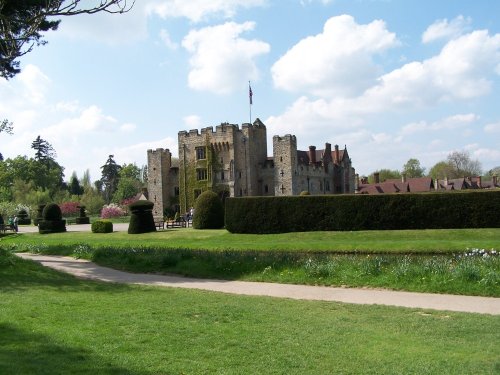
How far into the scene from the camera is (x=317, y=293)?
1101 cm

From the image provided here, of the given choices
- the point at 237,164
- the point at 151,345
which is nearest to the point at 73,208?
the point at 237,164

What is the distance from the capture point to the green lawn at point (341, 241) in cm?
1964

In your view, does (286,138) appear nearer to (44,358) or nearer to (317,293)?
(317,293)

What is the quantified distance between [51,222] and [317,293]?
32018 millimetres

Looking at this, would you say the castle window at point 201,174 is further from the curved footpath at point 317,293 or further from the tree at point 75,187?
the tree at point 75,187

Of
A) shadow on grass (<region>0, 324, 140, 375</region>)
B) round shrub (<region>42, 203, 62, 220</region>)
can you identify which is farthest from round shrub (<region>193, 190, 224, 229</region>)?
shadow on grass (<region>0, 324, 140, 375</region>)

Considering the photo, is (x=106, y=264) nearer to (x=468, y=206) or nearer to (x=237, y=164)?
(x=468, y=206)

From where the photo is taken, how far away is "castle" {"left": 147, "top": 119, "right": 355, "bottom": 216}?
50.6m

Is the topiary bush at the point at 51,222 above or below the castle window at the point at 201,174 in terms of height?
below

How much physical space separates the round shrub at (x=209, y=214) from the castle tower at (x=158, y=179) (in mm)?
21282

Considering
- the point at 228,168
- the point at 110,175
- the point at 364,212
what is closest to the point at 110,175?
the point at 110,175

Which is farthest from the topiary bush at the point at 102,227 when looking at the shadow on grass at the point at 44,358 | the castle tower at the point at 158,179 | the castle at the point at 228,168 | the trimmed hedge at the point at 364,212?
the shadow on grass at the point at 44,358

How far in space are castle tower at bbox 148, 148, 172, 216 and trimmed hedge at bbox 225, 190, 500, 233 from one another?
83.7ft

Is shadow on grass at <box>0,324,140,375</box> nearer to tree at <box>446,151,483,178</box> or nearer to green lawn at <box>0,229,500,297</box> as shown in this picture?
green lawn at <box>0,229,500,297</box>
